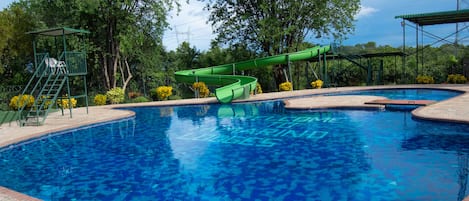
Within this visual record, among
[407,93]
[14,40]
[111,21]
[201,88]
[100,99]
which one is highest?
[111,21]

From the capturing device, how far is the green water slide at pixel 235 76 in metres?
18.5

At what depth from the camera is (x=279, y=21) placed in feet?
86.1

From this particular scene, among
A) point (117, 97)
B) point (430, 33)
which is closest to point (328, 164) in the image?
point (117, 97)

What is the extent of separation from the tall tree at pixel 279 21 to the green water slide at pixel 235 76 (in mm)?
2774

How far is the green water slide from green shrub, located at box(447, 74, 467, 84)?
7758 millimetres

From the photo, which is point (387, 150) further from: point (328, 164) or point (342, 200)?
point (342, 200)

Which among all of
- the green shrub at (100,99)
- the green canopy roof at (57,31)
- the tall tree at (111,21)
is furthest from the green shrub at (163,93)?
the green canopy roof at (57,31)

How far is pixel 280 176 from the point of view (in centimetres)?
654

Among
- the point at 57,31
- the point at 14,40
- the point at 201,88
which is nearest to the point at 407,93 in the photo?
the point at 201,88

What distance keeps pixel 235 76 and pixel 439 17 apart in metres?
12.5

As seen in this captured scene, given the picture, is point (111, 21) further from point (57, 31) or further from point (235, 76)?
point (57, 31)

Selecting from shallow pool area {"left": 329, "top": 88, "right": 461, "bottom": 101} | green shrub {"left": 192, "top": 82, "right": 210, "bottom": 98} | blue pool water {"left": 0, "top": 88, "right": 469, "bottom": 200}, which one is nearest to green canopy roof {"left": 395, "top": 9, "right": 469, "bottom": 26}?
shallow pool area {"left": 329, "top": 88, "right": 461, "bottom": 101}

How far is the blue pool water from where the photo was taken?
5855 millimetres

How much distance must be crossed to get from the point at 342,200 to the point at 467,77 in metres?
22.6
